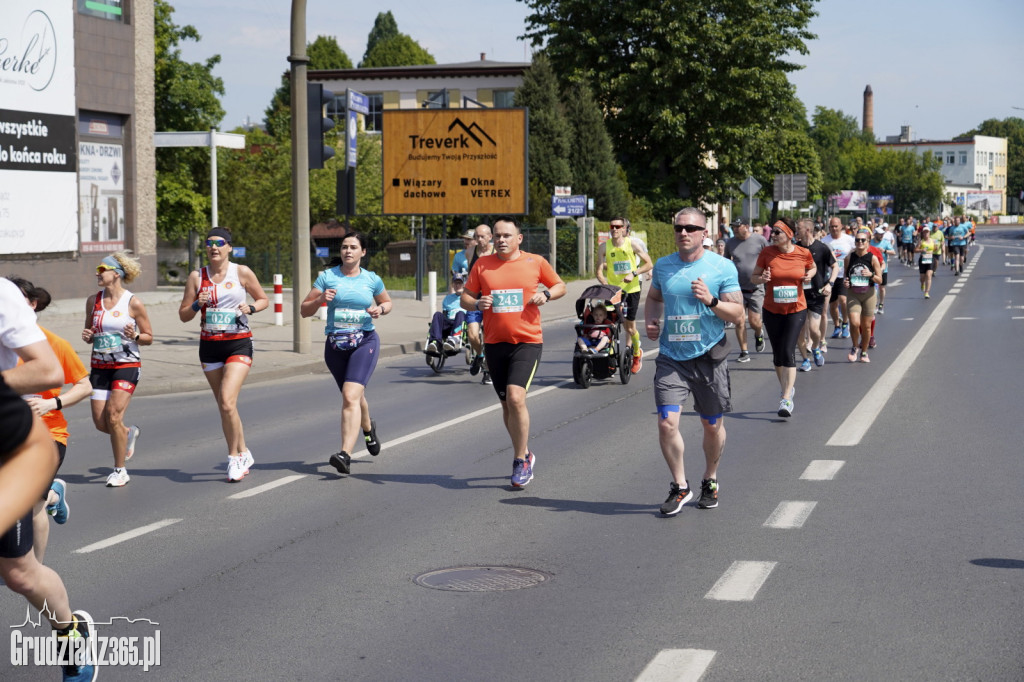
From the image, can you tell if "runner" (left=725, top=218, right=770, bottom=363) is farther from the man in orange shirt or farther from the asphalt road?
the man in orange shirt

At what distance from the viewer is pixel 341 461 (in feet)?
30.4

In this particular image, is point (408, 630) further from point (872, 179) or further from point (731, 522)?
point (872, 179)

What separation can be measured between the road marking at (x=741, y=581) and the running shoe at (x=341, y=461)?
3.50 meters

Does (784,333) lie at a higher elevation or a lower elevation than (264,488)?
higher

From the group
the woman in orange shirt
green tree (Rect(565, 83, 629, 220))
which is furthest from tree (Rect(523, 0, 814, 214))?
the woman in orange shirt

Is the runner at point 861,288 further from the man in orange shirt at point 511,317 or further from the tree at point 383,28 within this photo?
the tree at point 383,28

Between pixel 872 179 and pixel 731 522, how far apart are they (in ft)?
504

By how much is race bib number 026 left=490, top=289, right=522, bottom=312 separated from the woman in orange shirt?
378cm

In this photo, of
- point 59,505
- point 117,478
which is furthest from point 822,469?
point 59,505

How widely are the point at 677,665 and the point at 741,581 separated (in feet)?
4.44

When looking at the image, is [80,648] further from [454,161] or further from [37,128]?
[454,161]

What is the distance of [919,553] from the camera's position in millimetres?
6781

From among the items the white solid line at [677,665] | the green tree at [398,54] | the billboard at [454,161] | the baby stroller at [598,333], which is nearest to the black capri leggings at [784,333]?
the baby stroller at [598,333]

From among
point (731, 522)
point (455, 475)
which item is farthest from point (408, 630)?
point (455, 475)
